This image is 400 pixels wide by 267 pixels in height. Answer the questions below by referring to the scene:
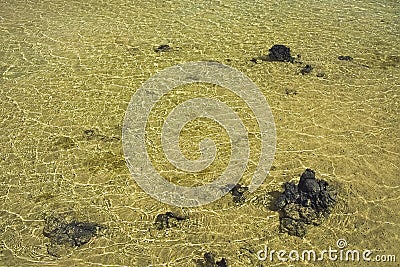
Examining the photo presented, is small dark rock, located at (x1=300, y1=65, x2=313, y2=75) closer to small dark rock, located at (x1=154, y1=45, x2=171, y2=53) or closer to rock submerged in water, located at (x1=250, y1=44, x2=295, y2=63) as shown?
rock submerged in water, located at (x1=250, y1=44, x2=295, y2=63)

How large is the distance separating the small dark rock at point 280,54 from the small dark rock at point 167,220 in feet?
23.4

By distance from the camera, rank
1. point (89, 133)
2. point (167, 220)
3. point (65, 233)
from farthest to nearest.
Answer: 1. point (89, 133)
2. point (167, 220)
3. point (65, 233)

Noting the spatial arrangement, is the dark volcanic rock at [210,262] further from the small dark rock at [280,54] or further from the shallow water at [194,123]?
the small dark rock at [280,54]

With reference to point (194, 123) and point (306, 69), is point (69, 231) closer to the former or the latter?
point (194, 123)

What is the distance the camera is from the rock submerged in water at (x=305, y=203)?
822 centimetres

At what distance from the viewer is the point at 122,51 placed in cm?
1391

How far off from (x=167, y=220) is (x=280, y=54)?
7.52 meters

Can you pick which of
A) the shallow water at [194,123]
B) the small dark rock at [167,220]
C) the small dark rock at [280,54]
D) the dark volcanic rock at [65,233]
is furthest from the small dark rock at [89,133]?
the small dark rock at [280,54]

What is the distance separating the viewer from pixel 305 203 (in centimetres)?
844

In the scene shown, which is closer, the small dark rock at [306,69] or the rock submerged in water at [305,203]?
the rock submerged in water at [305,203]

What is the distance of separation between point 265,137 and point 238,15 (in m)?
7.90

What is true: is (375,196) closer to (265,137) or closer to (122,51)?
(265,137)

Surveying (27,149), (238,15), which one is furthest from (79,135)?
(238,15)

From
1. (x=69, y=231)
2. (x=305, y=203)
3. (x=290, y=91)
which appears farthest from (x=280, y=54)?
(x=69, y=231)
